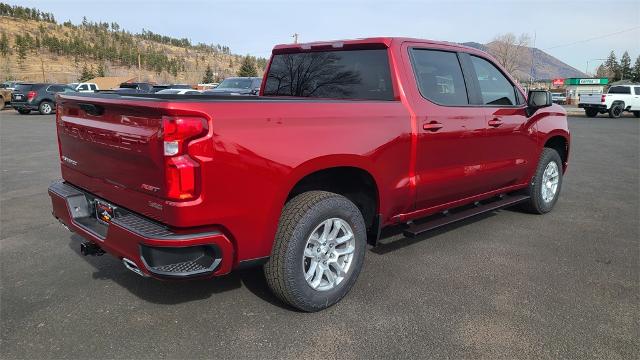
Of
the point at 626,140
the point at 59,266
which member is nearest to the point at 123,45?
the point at 626,140

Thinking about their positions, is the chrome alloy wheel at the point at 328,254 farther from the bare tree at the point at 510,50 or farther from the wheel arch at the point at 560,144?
the bare tree at the point at 510,50

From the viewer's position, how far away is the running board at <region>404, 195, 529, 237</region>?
3891 mm

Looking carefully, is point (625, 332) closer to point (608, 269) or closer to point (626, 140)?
point (608, 269)

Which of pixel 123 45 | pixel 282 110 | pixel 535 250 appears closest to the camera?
pixel 282 110

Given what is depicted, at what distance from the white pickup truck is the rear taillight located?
2914 cm

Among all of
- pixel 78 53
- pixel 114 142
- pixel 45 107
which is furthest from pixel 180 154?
pixel 78 53

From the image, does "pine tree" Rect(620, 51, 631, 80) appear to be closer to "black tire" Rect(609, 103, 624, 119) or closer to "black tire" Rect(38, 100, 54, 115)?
"black tire" Rect(609, 103, 624, 119)

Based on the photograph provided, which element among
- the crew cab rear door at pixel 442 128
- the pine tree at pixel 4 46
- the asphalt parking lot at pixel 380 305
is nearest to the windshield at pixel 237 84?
the asphalt parking lot at pixel 380 305

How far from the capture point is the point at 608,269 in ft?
13.3

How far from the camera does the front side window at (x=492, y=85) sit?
459 cm

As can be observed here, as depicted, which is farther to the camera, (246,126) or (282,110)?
(282,110)

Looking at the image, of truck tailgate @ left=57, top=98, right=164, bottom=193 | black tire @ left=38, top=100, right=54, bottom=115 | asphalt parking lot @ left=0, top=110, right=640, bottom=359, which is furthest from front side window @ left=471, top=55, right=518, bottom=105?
black tire @ left=38, top=100, right=54, bottom=115

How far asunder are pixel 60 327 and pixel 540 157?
4.95 metres

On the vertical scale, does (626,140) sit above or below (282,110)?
below
